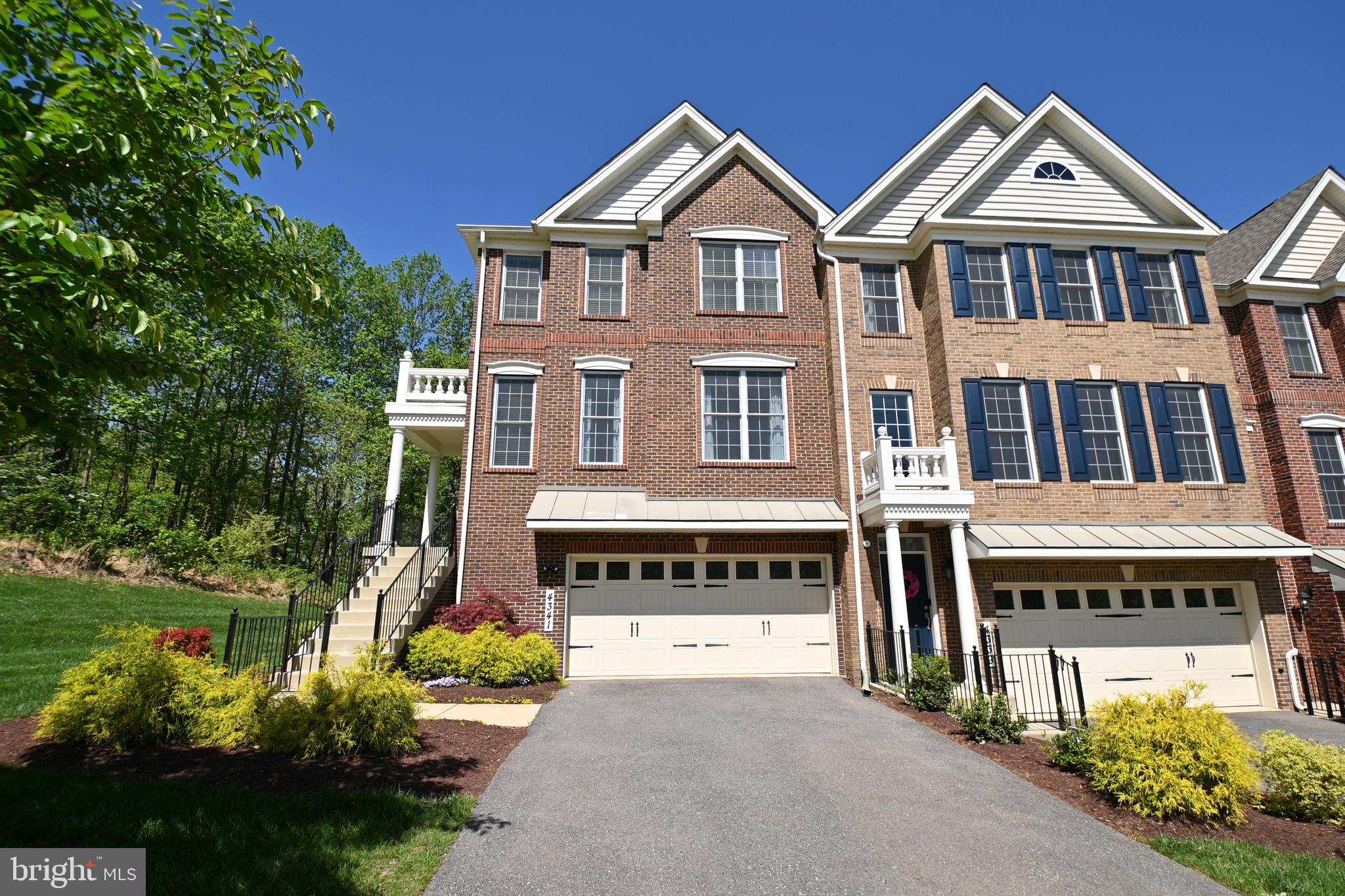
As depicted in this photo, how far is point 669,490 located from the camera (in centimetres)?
1487

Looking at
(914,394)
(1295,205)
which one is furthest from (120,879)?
(1295,205)

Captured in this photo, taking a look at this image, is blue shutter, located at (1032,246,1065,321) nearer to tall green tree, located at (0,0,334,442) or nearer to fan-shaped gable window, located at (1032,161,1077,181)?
fan-shaped gable window, located at (1032,161,1077,181)

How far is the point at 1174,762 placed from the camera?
709 cm

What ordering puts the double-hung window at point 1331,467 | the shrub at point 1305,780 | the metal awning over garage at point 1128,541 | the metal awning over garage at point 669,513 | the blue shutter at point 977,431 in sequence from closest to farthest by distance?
the shrub at point 1305,780, the metal awning over garage at point 1128,541, the metal awning over garage at point 669,513, the blue shutter at point 977,431, the double-hung window at point 1331,467

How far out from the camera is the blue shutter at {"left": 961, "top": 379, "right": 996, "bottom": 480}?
46.3 feet

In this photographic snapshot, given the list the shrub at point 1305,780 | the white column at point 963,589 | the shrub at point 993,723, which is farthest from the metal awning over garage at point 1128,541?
the shrub at point 1305,780

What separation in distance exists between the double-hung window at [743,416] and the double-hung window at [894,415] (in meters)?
2.09

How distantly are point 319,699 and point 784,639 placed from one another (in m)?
9.49

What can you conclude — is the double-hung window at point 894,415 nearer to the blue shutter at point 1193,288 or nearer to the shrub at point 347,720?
the blue shutter at point 1193,288

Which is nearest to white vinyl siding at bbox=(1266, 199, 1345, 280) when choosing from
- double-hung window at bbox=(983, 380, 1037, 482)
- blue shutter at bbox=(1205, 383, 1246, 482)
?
blue shutter at bbox=(1205, 383, 1246, 482)

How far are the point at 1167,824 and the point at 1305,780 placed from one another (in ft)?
6.16

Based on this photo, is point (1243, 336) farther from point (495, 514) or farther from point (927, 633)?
point (495, 514)

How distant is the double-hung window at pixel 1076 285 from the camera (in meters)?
15.4

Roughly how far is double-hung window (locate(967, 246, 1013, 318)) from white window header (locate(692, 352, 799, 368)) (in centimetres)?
445
